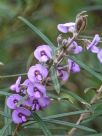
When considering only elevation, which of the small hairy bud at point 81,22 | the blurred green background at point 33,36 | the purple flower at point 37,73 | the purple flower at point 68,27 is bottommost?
the blurred green background at point 33,36

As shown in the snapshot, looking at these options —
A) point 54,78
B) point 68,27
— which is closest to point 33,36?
point 68,27

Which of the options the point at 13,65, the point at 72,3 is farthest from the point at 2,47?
the point at 72,3

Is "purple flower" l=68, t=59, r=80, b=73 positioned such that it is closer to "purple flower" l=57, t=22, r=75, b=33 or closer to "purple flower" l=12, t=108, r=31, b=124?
"purple flower" l=57, t=22, r=75, b=33

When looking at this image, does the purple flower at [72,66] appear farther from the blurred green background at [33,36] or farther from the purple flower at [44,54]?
the blurred green background at [33,36]

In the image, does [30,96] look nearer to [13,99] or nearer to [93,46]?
[13,99]

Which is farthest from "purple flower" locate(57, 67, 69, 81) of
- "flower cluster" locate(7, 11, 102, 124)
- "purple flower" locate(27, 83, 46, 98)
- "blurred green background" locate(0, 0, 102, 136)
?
"blurred green background" locate(0, 0, 102, 136)

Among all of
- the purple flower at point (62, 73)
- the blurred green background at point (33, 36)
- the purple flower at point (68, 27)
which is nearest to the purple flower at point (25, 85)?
the purple flower at point (62, 73)
